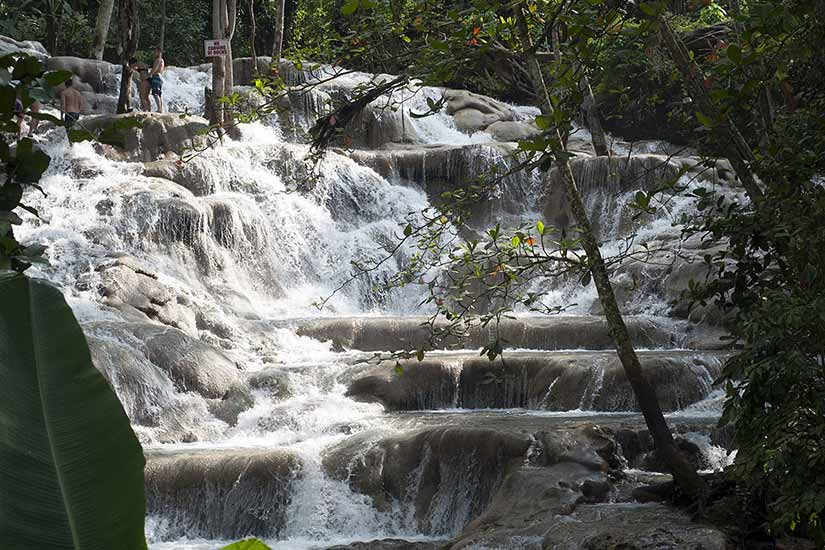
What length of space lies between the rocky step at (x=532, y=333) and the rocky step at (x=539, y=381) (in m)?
0.57

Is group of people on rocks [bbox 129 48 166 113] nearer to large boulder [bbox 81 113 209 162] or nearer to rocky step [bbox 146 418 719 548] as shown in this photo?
large boulder [bbox 81 113 209 162]

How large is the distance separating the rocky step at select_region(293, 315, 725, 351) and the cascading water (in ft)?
0.44

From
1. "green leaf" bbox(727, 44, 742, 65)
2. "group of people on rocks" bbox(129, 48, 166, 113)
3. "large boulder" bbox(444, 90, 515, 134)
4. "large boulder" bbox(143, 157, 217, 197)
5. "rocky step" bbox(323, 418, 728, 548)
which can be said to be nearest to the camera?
"green leaf" bbox(727, 44, 742, 65)

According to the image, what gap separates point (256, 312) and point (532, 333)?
460 cm

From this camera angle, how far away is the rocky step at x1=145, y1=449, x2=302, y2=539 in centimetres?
907

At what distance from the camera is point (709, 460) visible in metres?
8.89

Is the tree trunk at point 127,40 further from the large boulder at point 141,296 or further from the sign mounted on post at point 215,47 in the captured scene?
the large boulder at point 141,296

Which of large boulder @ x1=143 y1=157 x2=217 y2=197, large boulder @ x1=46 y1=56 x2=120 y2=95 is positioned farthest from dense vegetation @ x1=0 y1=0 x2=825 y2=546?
large boulder @ x1=46 y1=56 x2=120 y2=95

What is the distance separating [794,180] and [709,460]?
444 centimetres

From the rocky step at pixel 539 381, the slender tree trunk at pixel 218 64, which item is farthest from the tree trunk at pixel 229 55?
the rocky step at pixel 539 381

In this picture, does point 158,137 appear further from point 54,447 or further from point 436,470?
point 54,447

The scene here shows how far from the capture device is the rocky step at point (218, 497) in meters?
9.07

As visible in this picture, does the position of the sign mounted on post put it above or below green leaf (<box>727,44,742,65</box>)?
above

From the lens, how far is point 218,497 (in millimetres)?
9078
